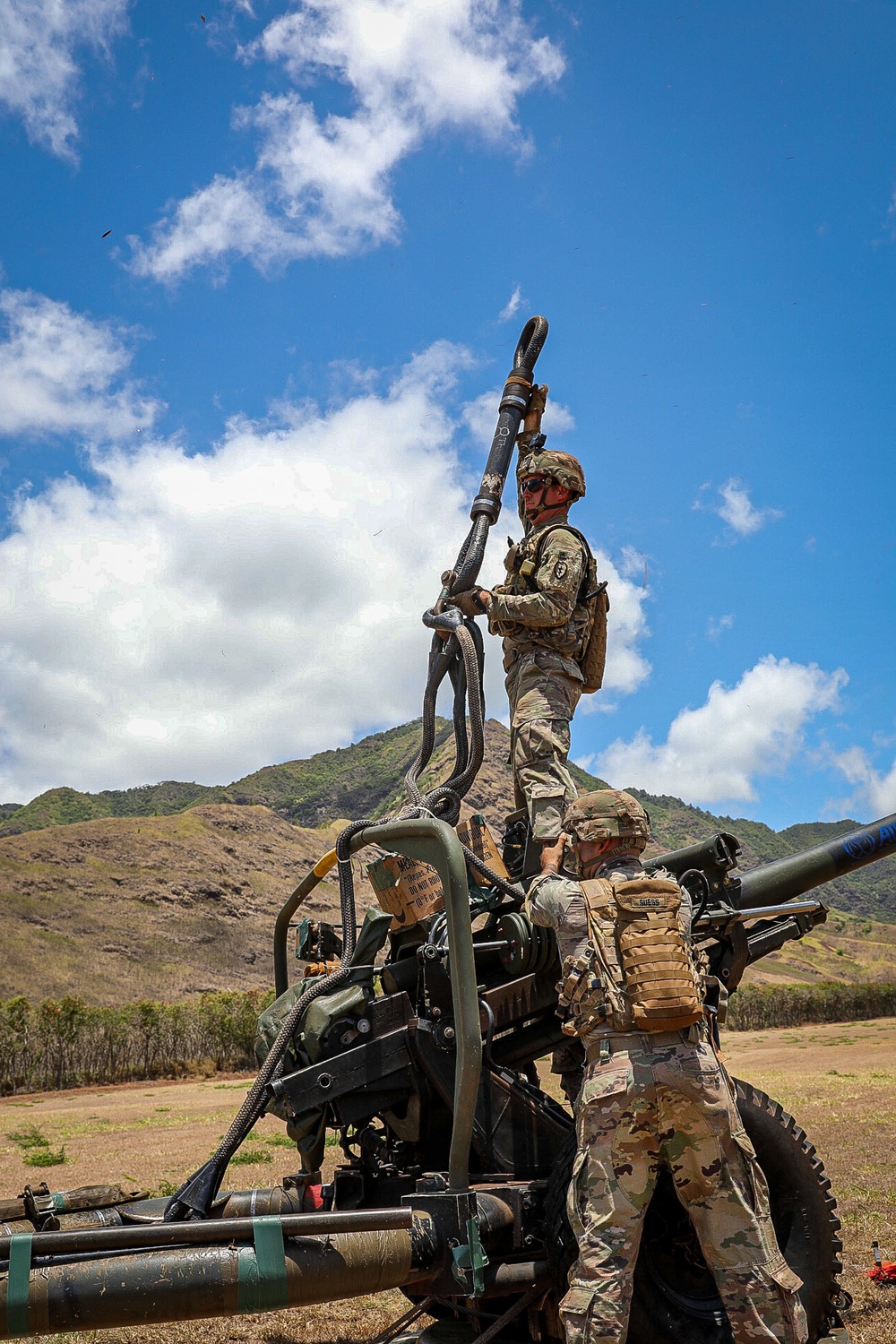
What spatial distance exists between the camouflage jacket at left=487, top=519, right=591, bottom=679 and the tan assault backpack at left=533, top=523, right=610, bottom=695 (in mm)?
26

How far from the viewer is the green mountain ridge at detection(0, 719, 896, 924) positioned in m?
137

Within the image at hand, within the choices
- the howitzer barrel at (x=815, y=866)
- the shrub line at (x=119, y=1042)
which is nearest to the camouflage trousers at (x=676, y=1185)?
the howitzer barrel at (x=815, y=866)

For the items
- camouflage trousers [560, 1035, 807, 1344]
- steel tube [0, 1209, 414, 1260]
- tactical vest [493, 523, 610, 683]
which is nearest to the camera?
steel tube [0, 1209, 414, 1260]

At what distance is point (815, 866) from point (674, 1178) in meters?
2.23

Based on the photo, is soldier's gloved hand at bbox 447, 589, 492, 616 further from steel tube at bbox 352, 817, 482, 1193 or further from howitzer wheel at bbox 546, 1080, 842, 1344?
howitzer wheel at bbox 546, 1080, 842, 1344

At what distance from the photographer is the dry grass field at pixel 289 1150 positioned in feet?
16.3

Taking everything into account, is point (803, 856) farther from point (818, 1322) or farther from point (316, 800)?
point (316, 800)

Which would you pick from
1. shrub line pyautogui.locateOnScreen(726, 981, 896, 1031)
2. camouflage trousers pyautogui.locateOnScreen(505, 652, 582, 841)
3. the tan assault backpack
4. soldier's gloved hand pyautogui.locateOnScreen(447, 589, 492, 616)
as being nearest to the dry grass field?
camouflage trousers pyautogui.locateOnScreen(505, 652, 582, 841)

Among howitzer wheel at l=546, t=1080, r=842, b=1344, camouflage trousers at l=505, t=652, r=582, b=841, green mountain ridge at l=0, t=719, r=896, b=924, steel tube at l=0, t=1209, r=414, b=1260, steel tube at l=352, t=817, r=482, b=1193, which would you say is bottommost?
howitzer wheel at l=546, t=1080, r=842, b=1344

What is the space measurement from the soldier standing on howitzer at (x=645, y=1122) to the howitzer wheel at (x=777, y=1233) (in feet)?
1.09

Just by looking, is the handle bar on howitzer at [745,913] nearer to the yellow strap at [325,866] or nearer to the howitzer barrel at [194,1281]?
the yellow strap at [325,866]

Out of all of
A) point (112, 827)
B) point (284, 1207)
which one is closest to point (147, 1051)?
point (284, 1207)

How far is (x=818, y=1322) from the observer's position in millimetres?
4082

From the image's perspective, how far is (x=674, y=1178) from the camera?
362cm
